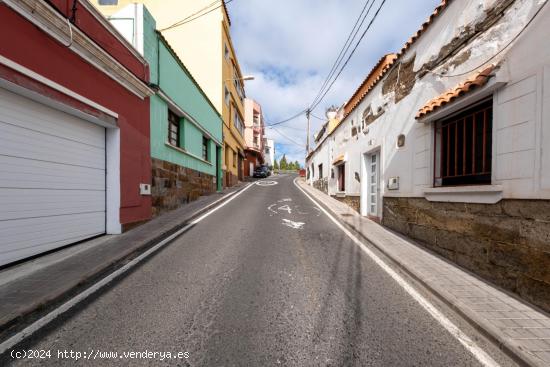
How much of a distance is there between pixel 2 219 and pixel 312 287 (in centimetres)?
482

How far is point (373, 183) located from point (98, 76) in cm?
911

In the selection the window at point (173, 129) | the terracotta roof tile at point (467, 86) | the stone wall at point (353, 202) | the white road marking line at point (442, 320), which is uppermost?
the window at point (173, 129)

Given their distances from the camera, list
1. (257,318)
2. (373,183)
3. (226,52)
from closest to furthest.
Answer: (257,318) → (373,183) → (226,52)

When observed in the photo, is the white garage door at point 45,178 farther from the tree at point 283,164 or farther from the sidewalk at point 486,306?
the tree at point 283,164

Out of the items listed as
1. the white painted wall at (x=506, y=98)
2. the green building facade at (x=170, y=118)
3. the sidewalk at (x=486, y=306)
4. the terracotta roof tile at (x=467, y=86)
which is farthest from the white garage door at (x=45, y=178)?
the white painted wall at (x=506, y=98)

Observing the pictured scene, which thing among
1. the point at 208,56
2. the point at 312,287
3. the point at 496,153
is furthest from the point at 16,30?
the point at 208,56

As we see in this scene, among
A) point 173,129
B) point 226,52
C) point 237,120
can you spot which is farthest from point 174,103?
point 237,120

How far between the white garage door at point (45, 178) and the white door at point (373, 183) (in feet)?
28.0

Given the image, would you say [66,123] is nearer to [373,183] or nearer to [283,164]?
[373,183]

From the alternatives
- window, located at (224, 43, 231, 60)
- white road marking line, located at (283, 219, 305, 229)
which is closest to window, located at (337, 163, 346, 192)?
white road marking line, located at (283, 219, 305, 229)

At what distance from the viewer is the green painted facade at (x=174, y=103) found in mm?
7219

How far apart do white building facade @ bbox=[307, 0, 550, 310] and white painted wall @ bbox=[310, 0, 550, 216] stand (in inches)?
0.5

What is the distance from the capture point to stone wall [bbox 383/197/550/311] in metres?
2.83

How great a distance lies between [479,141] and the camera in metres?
4.02
